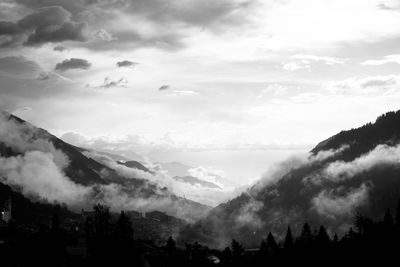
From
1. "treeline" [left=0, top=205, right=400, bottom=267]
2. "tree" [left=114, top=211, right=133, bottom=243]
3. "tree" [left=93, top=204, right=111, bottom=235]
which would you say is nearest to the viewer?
"tree" [left=114, top=211, right=133, bottom=243]

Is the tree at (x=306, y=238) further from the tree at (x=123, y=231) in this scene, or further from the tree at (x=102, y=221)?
the tree at (x=102, y=221)

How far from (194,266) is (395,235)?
58.2m

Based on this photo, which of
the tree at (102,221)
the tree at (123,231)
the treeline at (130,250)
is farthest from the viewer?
the tree at (102,221)

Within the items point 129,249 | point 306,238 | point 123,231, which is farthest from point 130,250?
point 306,238

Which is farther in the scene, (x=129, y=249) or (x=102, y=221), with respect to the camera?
(x=102, y=221)

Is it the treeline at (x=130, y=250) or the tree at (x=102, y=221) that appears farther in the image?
the tree at (x=102, y=221)

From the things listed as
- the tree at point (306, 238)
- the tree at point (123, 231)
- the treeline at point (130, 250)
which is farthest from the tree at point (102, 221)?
the tree at point (306, 238)

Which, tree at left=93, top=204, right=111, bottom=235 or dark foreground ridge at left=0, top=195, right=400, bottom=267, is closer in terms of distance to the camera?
dark foreground ridge at left=0, top=195, right=400, bottom=267

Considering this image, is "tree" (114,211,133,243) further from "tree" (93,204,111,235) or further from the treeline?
"tree" (93,204,111,235)

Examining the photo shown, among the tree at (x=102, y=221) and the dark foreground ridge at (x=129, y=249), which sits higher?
the tree at (x=102, y=221)

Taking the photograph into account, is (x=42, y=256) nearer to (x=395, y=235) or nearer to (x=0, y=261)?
(x=0, y=261)

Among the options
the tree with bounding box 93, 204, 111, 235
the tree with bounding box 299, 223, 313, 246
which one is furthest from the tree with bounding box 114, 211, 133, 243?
the tree with bounding box 299, 223, 313, 246

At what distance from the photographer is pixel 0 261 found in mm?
135125

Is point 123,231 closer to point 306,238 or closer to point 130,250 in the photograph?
point 130,250
